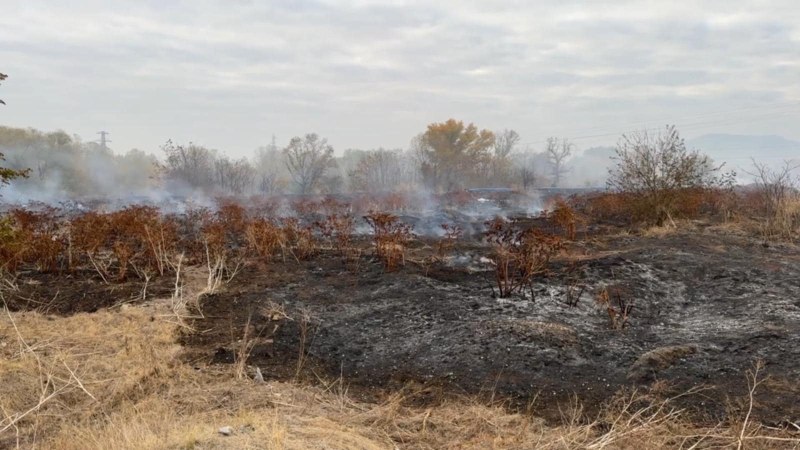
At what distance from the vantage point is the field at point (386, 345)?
3.67 m

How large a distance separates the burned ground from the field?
0.08 ft

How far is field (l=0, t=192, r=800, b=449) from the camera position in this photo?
367cm

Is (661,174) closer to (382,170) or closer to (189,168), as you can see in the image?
(189,168)

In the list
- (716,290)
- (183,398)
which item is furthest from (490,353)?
(716,290)

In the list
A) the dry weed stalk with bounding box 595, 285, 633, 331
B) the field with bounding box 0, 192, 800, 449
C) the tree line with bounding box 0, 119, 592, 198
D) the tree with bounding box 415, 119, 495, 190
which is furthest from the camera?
the tree with bounding box 415, 119, 495, 190

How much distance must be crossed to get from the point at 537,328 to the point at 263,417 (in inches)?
108

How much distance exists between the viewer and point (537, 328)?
17.6 feet

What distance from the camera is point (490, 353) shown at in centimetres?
497

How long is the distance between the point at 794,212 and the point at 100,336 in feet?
49.4

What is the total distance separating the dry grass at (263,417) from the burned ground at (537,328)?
308mm

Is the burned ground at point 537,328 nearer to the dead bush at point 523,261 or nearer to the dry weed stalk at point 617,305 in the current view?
the dry weed stalk at point 617,305

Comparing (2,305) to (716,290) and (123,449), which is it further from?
(716,290)

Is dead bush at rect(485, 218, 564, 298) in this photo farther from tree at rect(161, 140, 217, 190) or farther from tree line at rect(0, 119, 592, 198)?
tree at rect(161, 140, 217, 190)

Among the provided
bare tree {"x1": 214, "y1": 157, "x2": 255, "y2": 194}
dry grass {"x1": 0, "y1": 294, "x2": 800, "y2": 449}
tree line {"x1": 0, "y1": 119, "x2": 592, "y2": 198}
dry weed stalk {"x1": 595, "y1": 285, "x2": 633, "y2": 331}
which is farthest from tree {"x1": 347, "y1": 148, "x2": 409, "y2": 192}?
dry grass {"x1": 0, "y1": 294, "x2": 800, "y2": 449}
